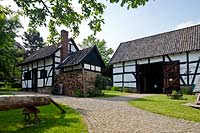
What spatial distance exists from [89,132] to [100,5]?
3.79 m

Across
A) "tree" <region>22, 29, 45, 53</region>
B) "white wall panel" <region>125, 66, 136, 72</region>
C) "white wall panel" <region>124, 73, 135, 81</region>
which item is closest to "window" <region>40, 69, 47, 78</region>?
"white wall panel" <region>124, 73, 135, 81</region>

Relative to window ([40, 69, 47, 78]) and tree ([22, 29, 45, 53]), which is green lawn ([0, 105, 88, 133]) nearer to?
window ([40, 69, 47, 78])

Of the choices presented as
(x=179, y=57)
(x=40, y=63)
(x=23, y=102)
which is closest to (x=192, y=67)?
(x=179, y=57)

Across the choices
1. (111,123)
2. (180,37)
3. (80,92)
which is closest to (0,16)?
(111,123)

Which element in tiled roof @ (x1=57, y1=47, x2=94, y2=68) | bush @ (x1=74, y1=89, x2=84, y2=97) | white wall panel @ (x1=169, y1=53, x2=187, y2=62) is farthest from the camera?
white wall panel @ (x1=169, y1=53, x2=187, y2=62)

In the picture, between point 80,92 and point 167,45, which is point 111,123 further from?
point 167,45

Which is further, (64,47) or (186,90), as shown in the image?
(64,47)

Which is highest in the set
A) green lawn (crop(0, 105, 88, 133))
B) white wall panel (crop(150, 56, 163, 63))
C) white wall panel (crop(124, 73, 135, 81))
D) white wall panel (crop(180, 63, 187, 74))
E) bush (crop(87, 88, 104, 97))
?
white wall panel (crop(150, 56, 163, 63))

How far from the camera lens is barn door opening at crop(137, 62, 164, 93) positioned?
2850 cm

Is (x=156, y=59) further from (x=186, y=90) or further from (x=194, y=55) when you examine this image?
(x=186, y=90)

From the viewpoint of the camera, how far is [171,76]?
2530cm

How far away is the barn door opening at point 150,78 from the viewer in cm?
2850

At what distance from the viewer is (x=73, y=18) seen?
829 centimetres

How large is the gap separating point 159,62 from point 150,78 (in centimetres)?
393
